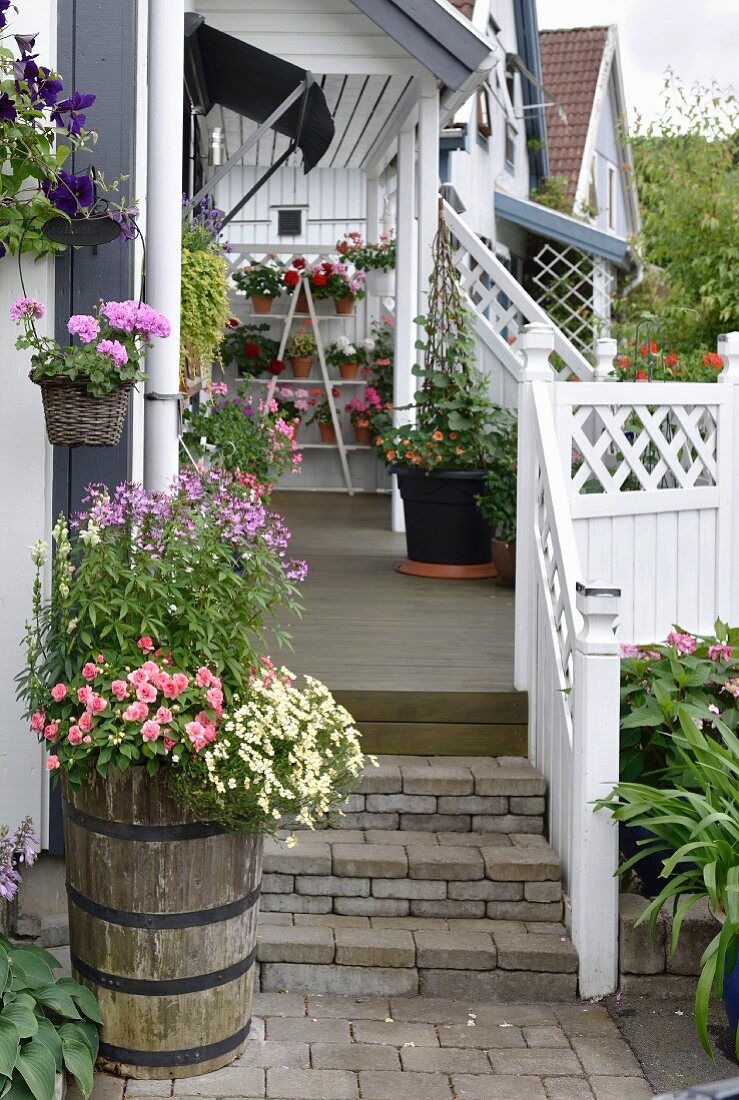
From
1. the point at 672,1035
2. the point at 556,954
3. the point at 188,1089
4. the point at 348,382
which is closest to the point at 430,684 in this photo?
the point at 556,954

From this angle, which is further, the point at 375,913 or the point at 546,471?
the point at 546,471

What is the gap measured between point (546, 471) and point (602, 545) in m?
0.70

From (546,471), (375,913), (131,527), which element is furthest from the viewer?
(546,471)

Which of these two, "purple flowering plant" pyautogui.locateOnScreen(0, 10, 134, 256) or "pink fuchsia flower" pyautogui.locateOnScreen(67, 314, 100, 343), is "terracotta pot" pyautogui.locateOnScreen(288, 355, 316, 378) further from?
"pink fuchsia flower" pyautogui.locateOnScreen(67, 314, 100, 343)

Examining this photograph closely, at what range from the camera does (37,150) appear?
340cm

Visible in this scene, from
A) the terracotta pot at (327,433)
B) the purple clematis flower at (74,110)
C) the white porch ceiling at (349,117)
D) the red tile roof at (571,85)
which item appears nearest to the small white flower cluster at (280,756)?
the purple clematis flower at (74,110)

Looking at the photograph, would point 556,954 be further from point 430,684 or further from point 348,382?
point 348,382

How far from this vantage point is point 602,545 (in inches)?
194

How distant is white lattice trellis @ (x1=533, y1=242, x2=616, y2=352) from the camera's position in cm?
1495

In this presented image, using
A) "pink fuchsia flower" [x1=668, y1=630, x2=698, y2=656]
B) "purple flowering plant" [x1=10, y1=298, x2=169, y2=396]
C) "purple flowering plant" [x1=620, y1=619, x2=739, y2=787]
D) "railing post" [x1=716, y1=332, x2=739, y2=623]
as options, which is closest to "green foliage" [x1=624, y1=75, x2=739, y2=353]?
"railing post" [x1=716, y1=332, x2=739, y2=623]

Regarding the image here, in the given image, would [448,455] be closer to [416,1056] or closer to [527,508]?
[527,508]

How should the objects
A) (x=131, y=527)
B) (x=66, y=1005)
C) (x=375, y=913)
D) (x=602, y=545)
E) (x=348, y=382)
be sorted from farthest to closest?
(x=348, y=382)
(x=602, y=545)
(x=375, y=913)
(x=131, y=527)
(x=66, y=1005)

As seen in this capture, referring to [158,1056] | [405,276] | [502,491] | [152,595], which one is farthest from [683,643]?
[405,276]

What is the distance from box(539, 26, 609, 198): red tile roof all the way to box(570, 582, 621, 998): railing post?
49.7ft
